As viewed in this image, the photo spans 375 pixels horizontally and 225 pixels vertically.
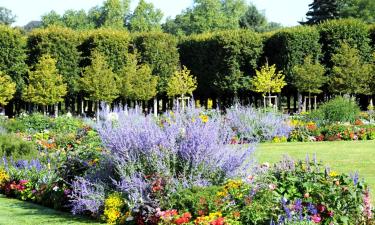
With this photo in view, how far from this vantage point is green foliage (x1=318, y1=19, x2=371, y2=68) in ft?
118

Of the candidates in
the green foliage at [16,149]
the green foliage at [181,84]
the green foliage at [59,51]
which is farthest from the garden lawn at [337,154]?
the green foliage at [59,51]

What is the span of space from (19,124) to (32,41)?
56.2 feet

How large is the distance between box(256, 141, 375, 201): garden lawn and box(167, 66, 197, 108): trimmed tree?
64.7ft

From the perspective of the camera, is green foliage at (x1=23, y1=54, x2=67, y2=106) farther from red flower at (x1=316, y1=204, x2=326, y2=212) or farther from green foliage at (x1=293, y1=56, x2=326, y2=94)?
red flower at (x1=316, y1=204, x2=326, y2=212)

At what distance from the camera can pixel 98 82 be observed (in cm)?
3322

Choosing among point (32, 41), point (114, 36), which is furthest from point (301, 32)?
point (32, 41)

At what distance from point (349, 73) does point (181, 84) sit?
1042 centimetres

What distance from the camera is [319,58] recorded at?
36.7 m

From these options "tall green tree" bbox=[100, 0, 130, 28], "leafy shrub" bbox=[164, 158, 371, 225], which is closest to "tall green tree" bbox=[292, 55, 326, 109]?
"leafy shrub" bbox=[164, 158, 371, 225]

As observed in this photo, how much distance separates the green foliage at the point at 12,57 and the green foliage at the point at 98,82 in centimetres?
374

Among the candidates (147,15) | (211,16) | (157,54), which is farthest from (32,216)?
(147,15)

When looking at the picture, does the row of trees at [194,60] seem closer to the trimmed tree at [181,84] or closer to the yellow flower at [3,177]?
the trimmed tree at [181,84]

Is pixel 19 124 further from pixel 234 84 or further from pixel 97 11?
pixel 97 11

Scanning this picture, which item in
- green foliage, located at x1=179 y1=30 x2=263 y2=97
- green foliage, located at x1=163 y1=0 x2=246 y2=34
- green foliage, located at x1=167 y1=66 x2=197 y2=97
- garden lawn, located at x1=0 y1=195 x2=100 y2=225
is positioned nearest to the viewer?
garden lawn, located at x1=0 y1=195 x2=100 y2=225
